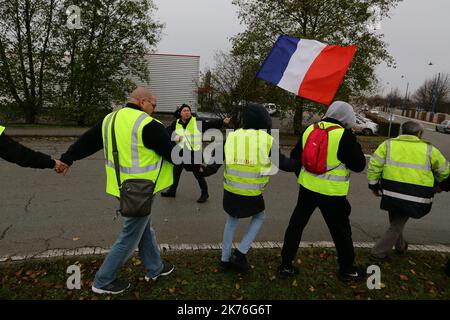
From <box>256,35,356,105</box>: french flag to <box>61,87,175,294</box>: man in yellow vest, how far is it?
1804 millimetres

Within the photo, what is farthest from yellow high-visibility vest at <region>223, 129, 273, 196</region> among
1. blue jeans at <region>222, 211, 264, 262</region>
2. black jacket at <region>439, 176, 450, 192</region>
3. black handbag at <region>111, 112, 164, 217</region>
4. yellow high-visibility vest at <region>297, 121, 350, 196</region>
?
black jacket at <region>439, 176, 450, 192</region>

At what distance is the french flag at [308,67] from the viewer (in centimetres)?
385

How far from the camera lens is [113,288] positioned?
3.19 m

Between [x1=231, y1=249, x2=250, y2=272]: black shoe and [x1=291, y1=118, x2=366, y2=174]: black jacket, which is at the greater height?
[x1=291, y1=118, x2=366, y2=174]: black jacket

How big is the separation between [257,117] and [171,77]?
24376 millimetres

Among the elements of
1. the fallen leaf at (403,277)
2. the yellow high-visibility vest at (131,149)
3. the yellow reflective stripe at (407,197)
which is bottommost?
the fallen leaf at (403,277)

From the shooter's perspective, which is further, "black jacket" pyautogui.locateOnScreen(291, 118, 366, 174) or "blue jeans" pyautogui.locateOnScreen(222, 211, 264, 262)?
"blue jeans" pyautogui.locateOnScreen(222, 211, 264, 262)

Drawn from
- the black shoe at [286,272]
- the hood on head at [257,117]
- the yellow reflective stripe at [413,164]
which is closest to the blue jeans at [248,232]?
the black shoe at [286,272]

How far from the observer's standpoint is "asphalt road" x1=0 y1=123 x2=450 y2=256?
458cm

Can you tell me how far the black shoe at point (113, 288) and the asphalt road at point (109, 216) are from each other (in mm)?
1186

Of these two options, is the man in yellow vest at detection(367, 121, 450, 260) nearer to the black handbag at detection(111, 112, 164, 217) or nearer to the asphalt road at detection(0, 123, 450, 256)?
the asphalt road at detection(0, 123, 450, 256)

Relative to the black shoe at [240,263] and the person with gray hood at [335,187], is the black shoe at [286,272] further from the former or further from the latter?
the black shoe at [240,263]

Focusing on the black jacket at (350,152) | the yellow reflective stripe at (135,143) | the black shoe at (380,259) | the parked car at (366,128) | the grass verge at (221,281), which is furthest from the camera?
the parked car at (366,128)

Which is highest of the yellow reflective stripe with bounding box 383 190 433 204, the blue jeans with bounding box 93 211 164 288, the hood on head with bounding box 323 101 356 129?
the hood on head with bounding box 323 101 356 129
